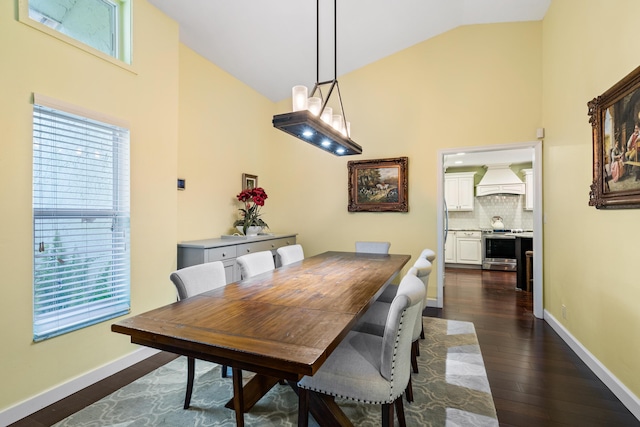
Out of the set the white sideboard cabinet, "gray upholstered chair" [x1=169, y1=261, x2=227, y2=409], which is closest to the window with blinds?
the white sideboard cabinet

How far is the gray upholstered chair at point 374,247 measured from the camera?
383 cm

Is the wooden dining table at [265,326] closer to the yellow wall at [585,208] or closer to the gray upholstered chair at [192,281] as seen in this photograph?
the gray upholstered chair at [192,281]

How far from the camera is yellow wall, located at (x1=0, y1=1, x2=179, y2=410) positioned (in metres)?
1.86

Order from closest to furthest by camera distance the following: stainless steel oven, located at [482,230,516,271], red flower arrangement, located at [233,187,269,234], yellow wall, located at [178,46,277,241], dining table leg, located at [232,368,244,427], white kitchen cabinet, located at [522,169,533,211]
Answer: dining table leg, located at [232,368,244,427], yellow wall, located at [178,46,277,241], red flower arrangement, located at [233,187,269,234], stainless steel oven, located at [482,230,516,271], white kitchen cabinet, located at [522,169,533,211]

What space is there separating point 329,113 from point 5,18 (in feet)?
7.04

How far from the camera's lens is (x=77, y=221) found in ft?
7.29

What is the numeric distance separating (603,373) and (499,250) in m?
4.92

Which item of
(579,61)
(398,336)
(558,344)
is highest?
(579,61)

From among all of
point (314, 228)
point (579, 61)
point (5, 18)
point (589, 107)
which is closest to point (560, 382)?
point (589, 107)

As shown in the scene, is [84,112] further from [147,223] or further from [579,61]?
[579,61]

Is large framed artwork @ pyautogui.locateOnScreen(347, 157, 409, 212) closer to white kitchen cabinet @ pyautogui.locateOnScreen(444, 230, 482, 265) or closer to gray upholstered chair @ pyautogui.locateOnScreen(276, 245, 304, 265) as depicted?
gray upholstered chair @ pyautogui.locateOnScreen(276, 245, 304, 265)

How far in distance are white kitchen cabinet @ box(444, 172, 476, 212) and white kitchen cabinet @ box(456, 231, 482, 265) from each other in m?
0.68

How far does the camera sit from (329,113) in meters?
2.70

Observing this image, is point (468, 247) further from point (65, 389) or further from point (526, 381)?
point (65, 389)
